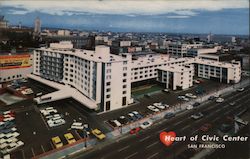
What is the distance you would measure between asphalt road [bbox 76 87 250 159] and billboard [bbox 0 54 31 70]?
976 inches

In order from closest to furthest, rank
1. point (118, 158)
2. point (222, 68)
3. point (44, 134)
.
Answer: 1. point (118, 158)
2. point (44, 134)
3. point (222, 68)

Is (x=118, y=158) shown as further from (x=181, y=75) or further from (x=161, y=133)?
(x=181, y=75)

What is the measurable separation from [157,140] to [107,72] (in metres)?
9.57

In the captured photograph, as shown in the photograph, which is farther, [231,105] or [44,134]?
[231,105]

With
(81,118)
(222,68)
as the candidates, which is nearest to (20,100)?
(81,118)

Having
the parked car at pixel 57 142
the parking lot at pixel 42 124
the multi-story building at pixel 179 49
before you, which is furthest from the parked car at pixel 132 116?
the multi-story building at pixel 179 49

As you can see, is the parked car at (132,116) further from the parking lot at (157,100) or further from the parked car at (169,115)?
the parked car at (169,115)

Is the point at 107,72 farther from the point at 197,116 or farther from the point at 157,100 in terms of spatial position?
the point at 197,116

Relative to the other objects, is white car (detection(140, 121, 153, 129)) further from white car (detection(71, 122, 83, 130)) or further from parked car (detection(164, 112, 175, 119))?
white car (detection(71, 122, 83, 130))

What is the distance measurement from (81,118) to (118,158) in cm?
804

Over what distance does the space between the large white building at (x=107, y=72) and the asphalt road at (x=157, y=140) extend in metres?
6.66

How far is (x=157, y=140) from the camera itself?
18.2 metres

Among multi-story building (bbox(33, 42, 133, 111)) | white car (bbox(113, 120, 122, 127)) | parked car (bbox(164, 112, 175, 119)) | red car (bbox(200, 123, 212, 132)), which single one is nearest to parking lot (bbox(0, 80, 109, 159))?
white car (bbox(113, 120, 122, 127))

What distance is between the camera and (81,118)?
22516mm
